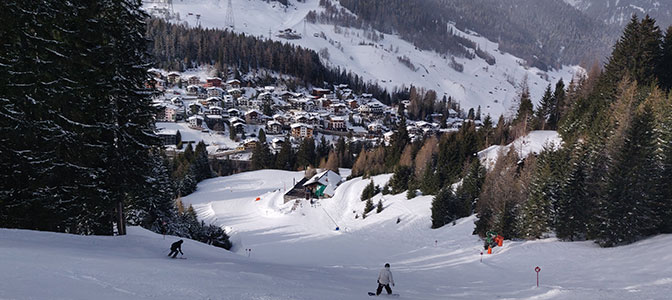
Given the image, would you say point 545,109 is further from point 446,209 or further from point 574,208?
point 574,208

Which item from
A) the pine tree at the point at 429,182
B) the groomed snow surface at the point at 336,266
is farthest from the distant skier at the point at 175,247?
the pine tree at the point at 429,182

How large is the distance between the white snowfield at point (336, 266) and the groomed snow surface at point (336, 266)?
4 cm

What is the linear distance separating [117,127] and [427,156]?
40.5m

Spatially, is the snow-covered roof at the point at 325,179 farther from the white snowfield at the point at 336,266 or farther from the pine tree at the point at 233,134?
the pine tree at the point at 233,134

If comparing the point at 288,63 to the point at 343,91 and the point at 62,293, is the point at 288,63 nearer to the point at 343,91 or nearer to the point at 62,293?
the point at 343,91

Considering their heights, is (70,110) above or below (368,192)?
above

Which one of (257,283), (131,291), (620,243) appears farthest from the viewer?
(620,243)

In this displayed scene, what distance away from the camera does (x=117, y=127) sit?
47.6 feet

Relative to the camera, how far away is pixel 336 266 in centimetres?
1922

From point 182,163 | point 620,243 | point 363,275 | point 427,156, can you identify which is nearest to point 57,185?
point 363,275

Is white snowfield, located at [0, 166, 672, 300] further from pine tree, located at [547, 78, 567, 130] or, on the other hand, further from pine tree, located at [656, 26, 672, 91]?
pine tree, located at [547, 78, 567, 130]

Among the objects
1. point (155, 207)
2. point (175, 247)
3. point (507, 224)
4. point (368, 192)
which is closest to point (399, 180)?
point (368, 192)

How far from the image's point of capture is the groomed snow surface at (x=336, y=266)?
8.38 meters

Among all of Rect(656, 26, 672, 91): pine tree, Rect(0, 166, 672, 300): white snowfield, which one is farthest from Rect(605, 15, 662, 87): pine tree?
Rect(0, 166, 672, 300): white snowfield
